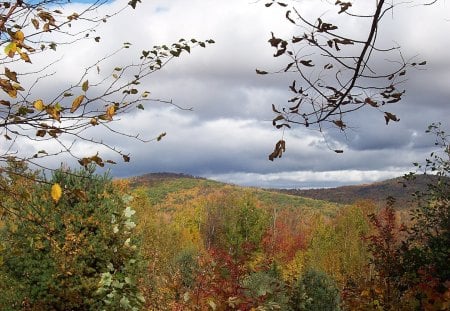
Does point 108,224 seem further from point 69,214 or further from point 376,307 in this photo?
point 376,307

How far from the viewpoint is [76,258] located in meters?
9.57

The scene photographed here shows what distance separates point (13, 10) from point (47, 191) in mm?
6493

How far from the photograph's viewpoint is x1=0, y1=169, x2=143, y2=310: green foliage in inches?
368

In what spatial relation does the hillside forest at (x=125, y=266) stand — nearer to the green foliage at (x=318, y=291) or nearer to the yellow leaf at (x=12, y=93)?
the green foliage at (x=318, y=291)

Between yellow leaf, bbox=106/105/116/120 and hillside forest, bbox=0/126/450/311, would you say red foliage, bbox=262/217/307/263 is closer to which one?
hillside forest, bbox=0/126/450/311

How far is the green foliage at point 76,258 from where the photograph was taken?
30.7 ft

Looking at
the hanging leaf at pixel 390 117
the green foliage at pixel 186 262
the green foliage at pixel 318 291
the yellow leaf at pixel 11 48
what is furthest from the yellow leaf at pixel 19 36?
the green foliage at pixel 186 262

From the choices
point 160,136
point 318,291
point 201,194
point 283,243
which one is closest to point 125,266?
point 160,136

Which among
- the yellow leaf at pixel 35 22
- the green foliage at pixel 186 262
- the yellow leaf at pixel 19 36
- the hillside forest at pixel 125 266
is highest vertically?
the yellow leaf at pixel 35 22

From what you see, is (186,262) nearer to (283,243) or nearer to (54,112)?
(54,112)

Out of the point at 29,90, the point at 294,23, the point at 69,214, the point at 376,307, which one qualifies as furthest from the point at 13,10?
the point at 376,307

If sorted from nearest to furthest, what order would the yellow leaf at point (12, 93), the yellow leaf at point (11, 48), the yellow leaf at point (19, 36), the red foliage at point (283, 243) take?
the yellow leaf at point (11, 48) < the yellow leaf at point (19, 36) < the yellow leaf at point (12, 93) < the red foliage at point (283, 243)

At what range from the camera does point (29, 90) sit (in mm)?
4387

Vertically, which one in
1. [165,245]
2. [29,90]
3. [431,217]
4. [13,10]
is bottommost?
[165,245]
